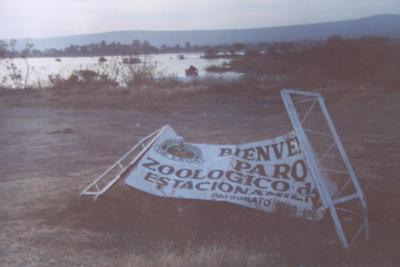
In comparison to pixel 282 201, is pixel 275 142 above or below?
above

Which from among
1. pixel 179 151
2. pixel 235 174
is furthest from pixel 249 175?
pixel 179 151

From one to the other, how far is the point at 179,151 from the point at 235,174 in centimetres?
104

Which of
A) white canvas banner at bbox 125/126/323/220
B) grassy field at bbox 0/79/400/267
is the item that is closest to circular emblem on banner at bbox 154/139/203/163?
white canvas banner at bbox 125/126/323/220

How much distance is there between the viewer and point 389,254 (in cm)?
599

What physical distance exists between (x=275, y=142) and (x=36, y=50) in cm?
2892

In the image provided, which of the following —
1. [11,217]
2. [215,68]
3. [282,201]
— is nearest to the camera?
[282,201]

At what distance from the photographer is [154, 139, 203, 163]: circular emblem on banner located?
7.73 metres

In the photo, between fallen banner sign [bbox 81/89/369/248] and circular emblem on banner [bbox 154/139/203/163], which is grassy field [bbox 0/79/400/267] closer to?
fallen banner sign [bbox 81/89/369/248]

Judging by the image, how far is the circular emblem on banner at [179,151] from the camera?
7734 mm

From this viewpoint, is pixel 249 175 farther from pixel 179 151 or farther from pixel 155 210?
pixel 155 210

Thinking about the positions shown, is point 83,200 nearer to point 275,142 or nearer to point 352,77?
point 275,142

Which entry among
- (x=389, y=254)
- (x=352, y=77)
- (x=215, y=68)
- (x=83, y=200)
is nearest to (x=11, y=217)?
(x=83, y=200)

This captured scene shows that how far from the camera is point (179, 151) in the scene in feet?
26.1


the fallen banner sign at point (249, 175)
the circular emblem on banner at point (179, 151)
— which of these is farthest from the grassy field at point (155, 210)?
the circular emblem on banner at point (179, 151)
